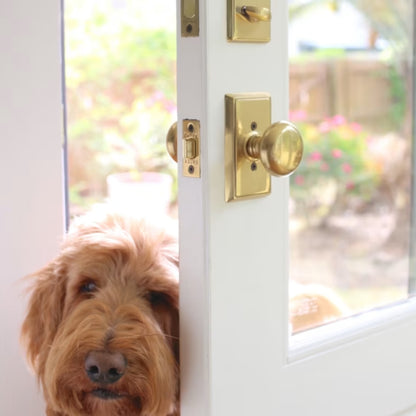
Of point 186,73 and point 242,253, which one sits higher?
point 186,73

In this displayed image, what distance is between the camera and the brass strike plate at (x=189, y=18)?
33.9 inches

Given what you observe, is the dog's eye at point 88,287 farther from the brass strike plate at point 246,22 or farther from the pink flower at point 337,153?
the pink flower at point 337,153

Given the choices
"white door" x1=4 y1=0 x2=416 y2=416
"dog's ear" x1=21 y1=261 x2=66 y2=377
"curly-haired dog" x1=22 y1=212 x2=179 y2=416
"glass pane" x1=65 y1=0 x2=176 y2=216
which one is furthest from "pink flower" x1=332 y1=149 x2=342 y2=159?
"glass pane" x1=65 y1=0 x2=176 y2=216

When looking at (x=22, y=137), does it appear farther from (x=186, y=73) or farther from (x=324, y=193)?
(x=324, y=193)

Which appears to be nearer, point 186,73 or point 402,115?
point 186,73

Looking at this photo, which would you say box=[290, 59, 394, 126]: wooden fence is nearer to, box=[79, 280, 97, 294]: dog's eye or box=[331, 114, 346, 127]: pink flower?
box=[331, 114, 346, 127]: pink flower

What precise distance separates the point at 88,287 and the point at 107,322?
0.13 meters

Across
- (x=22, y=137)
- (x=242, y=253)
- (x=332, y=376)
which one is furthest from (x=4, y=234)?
(x=332, y=376)

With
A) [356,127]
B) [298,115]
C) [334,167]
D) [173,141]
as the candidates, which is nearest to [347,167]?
[334,167]

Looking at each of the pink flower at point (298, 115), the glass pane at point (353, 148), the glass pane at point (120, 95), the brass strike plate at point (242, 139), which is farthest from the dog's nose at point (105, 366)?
the glass pane at point (120, 95)

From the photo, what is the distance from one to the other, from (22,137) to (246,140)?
442 millimetres

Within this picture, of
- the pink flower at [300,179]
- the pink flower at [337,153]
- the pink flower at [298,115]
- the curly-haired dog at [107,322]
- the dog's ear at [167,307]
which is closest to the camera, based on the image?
the curly-haired dog at [107,322]

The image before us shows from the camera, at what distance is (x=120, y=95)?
3.39 meters

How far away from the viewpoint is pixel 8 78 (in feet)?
3.71
